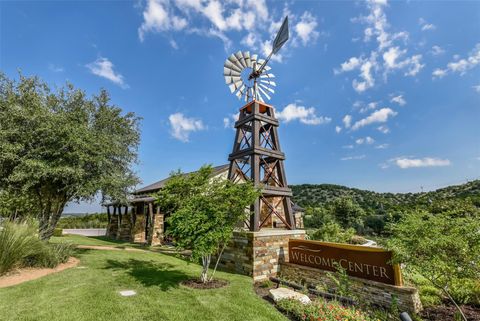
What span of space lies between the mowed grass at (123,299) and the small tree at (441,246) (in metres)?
3.96

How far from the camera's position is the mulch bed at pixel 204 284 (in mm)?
7879

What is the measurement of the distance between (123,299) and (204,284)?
8.89ft

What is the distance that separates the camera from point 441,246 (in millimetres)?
5945

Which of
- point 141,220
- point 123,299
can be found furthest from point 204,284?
point 141,220

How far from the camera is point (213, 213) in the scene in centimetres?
797

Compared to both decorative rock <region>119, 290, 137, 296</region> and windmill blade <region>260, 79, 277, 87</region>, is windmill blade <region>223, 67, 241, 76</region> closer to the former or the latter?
windmill blade <region>260, 79, 277, 87</region>

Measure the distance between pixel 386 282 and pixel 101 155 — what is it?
1286 cm

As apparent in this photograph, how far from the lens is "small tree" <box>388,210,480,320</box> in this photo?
575cm

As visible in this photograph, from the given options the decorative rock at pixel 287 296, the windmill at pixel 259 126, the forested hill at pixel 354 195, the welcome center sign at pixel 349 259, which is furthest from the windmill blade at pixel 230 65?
the forested hill at pixel 354 195

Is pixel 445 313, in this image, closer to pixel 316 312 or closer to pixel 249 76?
pixel 316 312

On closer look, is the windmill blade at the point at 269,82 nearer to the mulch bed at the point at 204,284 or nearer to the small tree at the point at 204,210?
the small tree at the point at 204,210

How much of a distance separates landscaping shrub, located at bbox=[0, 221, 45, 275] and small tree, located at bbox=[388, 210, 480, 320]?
12591 mm

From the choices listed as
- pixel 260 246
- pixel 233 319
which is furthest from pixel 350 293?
pixel 233 319

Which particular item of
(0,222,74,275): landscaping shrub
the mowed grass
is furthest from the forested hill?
(0,222,74,275): landscaping shrub
